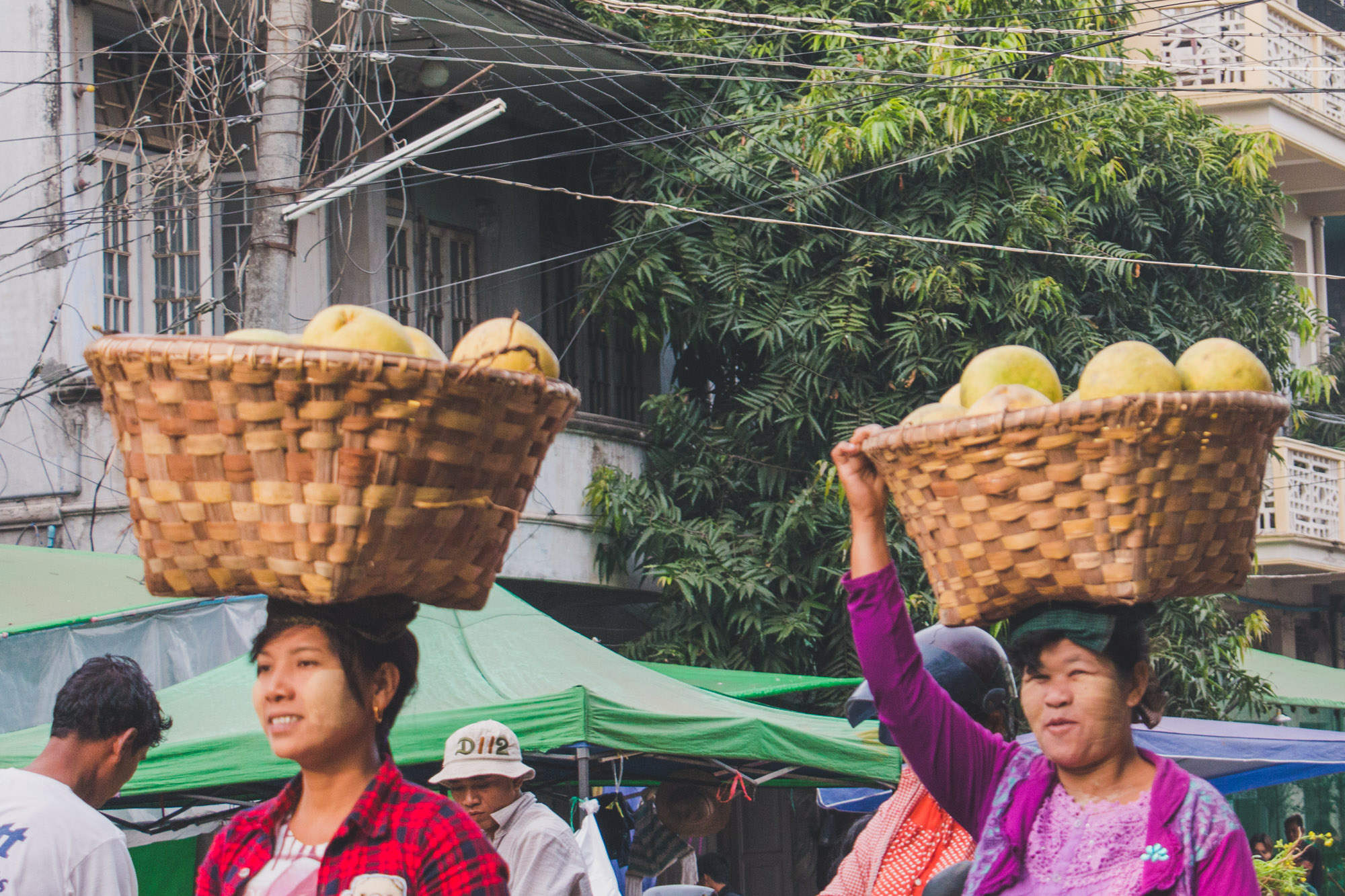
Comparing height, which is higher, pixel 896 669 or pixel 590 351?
pixel 590 351

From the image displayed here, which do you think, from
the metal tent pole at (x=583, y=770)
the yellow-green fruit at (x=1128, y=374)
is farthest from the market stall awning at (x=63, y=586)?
the yellow-green fruit at (x=1128, y=374)

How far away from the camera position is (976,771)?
256cm

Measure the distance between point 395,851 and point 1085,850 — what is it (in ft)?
3.46

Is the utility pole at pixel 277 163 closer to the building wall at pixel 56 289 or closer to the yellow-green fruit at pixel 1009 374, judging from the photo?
the building wall at pixel 56 289

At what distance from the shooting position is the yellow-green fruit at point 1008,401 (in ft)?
7.48

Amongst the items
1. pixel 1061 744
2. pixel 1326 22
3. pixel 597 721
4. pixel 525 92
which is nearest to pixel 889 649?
pixel 1061 744

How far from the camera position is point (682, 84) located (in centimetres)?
1134

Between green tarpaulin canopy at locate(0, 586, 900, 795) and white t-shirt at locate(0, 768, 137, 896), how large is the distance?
2.28 metres

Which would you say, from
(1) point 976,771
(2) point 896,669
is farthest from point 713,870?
(2) point 896,669

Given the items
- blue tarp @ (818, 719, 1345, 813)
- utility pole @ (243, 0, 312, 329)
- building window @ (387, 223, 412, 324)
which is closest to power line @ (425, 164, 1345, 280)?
building window @ (387, 223, 412, 324)

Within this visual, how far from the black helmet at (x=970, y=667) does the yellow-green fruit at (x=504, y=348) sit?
3.70 feet

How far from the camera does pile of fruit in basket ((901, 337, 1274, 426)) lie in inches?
90.8

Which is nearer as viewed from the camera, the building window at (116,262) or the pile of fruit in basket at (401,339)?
the pile of fruit in basket at (401,339)

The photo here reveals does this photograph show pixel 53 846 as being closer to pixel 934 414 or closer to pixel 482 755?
pixel 482 755
